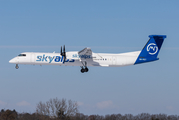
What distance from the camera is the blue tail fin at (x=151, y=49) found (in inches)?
1576

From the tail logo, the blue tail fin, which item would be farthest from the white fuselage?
the tail logo

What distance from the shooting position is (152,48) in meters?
40.6

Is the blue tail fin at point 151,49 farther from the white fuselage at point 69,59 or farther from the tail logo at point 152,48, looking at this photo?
the white fuselage at point 69,59

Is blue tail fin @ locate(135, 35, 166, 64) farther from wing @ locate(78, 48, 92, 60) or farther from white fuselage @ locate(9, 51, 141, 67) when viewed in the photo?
wing @ locate(78, 48, 92, 60)

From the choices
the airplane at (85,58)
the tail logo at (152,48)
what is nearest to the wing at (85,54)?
the airplane at (85,58)

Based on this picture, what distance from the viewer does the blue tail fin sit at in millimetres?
40031

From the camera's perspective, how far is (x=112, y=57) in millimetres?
38844

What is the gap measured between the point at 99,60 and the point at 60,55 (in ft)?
18.2

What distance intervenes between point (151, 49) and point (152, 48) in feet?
0.76

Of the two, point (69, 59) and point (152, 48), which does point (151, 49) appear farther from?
point (69, 59)

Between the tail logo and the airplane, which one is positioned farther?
the tail logo

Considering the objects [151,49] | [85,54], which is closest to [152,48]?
[151,49]

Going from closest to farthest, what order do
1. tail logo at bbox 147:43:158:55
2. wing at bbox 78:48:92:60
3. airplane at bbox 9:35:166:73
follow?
wing at bbox 78:48:92:60 → airplane at bbox 9:35:166:73 → tail logo at bbox 147:43:158:55

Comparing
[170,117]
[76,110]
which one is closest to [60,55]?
[76,110]
